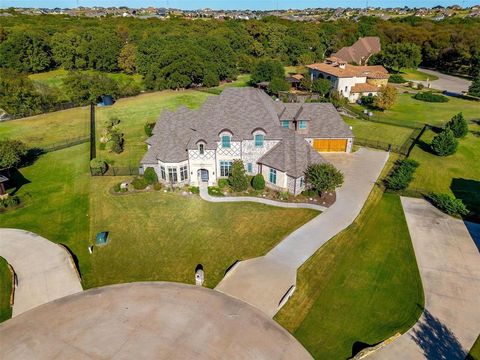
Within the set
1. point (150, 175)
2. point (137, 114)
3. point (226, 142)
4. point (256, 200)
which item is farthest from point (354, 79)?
point (150, 175)

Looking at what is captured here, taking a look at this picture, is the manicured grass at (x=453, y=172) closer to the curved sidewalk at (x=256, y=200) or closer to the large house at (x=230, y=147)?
the curved sidewalk at (x=256, y=200)

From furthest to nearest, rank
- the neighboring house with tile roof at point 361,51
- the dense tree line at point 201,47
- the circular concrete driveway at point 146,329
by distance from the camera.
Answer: the neighboring house with tile roof at point 361,51
the dense tree line at point 201,47
the circular concrete driveway at point 146,329

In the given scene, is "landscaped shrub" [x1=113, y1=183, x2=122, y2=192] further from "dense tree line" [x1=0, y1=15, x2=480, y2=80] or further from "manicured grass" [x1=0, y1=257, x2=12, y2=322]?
"dense tree line" [x1=0, y1=15, x2=480, y2=80]

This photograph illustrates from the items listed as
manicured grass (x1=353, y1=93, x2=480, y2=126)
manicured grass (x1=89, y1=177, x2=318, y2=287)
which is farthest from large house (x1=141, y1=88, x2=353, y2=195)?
manicured grass (x1=353, y1=93, x2=480, y2=126)

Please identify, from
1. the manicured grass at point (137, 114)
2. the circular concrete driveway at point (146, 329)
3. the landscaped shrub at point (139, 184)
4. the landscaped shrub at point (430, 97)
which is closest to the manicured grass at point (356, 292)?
the circular concrete driveway at point (146, 329)

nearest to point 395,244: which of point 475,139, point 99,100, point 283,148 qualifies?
point 283,148

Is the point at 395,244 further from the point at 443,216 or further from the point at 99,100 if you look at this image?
the point at 99,100
